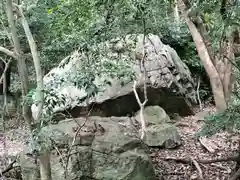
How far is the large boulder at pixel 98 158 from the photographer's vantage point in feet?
13.5

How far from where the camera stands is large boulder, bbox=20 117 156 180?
411 cm

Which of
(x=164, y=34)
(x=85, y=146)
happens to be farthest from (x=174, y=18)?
(x=85, y=146)

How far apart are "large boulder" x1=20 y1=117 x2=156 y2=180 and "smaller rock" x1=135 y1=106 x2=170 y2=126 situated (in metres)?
1.92

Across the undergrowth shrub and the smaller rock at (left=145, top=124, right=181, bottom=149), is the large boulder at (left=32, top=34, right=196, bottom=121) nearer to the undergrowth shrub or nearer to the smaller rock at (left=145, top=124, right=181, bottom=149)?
the smaller rock at (left=145, top=124, right=181, bottom=149)

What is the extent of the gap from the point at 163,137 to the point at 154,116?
3.35 feet

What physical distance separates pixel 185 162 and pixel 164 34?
15.3ft

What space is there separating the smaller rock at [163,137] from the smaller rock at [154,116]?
1.77ft

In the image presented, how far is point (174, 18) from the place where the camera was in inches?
408

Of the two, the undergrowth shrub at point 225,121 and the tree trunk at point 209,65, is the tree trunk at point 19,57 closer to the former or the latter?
the undergrowth shrub at point 225,121

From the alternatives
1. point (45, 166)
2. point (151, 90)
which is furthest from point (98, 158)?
point (151, 90)

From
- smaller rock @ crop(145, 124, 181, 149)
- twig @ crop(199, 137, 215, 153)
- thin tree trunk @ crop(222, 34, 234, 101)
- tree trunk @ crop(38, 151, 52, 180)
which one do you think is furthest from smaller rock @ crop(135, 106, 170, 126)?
tree trunk @ crop(38, 151, 52, 180)

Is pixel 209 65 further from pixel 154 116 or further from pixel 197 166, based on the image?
pixel 154 116

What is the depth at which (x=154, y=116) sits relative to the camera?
21.7 feet

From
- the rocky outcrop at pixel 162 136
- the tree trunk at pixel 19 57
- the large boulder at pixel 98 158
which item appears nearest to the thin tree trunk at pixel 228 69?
the rocky outcrop at pixel 162 136
